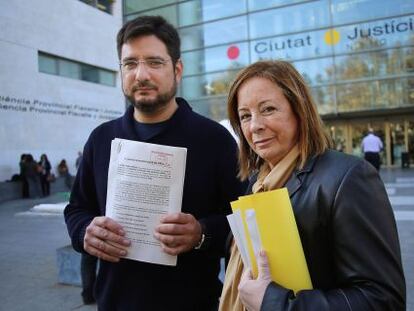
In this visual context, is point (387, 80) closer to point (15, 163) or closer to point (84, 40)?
point (84, 40)

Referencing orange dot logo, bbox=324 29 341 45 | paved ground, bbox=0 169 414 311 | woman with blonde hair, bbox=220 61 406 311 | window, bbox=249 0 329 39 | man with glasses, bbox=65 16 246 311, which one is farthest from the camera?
window, bbox=249 0 329 39

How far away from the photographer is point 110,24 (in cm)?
2205

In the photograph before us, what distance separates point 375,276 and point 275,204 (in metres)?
0.34

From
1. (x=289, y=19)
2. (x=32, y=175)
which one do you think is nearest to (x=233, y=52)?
(x=289, y=19)

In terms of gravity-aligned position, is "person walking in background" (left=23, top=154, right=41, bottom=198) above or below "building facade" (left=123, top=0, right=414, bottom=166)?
below

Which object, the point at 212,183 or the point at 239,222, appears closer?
the point at 239,222

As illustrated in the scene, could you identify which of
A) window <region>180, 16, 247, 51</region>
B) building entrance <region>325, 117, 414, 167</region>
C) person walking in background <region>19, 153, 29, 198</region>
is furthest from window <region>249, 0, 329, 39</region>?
person walking in background <region>19, 153, 29, 198</region>

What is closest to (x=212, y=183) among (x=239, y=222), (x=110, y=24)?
(x=239, y=222)

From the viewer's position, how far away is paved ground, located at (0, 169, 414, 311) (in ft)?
14.7

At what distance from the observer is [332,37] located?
19453 mm

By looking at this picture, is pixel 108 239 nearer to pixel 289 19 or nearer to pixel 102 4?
pixel 289 19

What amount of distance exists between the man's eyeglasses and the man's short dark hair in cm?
8

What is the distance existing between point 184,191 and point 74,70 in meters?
19.7

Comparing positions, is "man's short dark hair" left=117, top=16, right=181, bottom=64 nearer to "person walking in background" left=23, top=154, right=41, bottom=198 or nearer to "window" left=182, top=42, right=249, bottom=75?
"person walking in background" left=23, top=154, right=41, bottom=198
